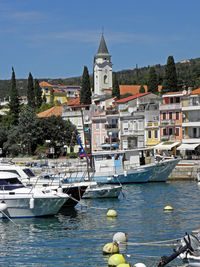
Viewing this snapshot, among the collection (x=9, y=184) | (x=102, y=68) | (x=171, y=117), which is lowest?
(x=9, y=184)

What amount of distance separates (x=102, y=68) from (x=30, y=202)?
310ft

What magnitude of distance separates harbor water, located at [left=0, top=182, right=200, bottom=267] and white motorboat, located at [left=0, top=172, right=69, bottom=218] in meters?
0.43

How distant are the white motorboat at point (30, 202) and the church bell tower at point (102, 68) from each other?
3599 inches

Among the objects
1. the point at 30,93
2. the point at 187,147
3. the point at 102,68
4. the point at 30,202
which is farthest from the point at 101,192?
the point at 102,68

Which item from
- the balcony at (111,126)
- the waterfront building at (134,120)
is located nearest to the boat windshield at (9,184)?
the waterfront building at (134,120)

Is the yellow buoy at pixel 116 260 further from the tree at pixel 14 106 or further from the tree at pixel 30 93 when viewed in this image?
the tree at pixel 30 93

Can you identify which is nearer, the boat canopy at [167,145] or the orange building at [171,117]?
the boat canopy at [167,145]

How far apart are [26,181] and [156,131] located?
43.1 meters

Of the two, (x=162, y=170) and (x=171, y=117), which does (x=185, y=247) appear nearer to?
(x=162, y=170)

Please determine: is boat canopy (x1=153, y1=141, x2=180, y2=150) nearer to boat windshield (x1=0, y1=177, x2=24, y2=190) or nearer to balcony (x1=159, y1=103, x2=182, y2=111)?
balcony (x1=159, y1=103, x2=182, y2=111)

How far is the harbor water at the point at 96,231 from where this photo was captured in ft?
73.7

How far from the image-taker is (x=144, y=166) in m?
54.8

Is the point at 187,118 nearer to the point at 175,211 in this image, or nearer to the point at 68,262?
the point at 175,211

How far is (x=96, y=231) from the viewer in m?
28.0
